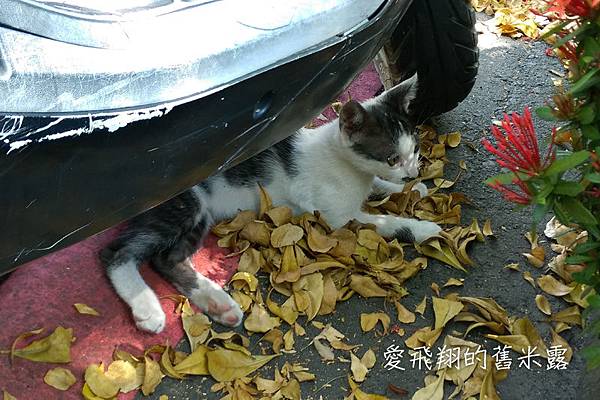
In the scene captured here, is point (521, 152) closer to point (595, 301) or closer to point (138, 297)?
point (595, 301)

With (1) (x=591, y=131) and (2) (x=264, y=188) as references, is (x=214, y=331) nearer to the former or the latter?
(2) (x=264, y=188)

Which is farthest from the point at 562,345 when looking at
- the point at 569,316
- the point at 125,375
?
the point at 125,375

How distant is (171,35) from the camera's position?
5.13 feet

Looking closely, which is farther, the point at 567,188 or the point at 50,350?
the point at 50,350

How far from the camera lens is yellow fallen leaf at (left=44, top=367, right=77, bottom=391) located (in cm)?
213

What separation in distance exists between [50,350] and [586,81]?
5.58ft

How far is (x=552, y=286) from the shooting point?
2504 mm

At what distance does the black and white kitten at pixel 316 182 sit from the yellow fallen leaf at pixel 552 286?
0.41m

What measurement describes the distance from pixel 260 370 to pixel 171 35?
1.11 metres

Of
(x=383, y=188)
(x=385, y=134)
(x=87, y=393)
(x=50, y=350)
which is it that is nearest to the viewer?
(x=87, y=393)

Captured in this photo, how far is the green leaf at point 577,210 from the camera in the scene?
4.60 ft

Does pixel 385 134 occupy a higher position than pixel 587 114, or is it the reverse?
pixel 587 114

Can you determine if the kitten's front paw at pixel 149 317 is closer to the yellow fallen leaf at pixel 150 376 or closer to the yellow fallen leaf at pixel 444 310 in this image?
the yellow fallen leaf at pixel 150 376

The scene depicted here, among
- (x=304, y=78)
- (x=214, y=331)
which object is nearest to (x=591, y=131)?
(x=304, y=78)
